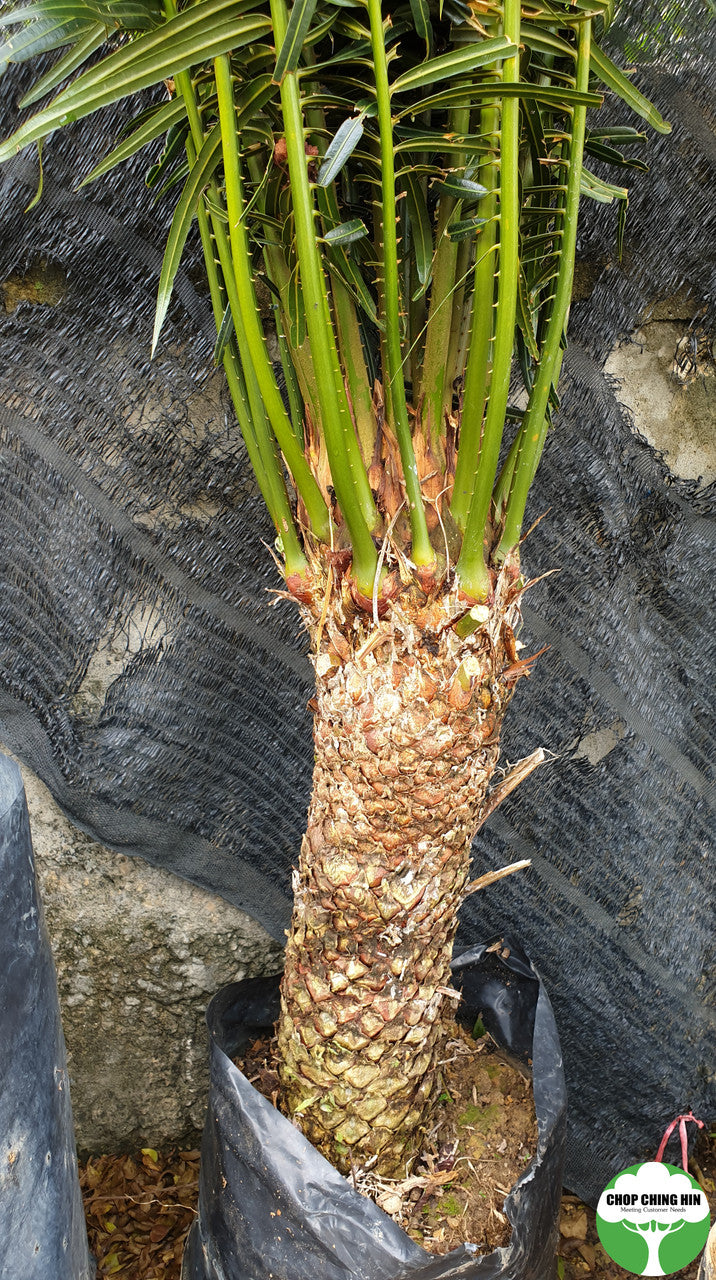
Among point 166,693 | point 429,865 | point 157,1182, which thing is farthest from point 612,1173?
point 166,693

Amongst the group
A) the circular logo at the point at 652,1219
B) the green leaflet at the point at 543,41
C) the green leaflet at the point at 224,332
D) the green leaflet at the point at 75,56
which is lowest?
the circular logo at the point at 652,1219

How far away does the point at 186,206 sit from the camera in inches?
30.4

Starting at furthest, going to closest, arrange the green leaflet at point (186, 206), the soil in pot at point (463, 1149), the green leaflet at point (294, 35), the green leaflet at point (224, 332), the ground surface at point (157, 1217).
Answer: the ground surface at point (157, 1217), the soil in pot at point (463, 1149), the green leaflet at point (224, 332), the green leaflet at point (186, 206), the green leaflet at point (294, 35)

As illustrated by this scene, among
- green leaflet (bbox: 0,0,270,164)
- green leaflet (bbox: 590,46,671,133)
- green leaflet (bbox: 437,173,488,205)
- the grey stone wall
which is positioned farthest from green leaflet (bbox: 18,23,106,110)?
the grey stone wall

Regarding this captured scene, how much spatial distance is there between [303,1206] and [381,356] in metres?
0.92

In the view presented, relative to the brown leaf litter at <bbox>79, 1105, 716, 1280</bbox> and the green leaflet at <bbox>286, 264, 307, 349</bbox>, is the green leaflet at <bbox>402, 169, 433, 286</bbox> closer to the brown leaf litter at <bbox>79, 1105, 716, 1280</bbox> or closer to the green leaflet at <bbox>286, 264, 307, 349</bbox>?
the green leaflet at <bbox>286, 264, 307, 349</bbox>

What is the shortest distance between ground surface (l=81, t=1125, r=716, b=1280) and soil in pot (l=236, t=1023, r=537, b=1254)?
473mm

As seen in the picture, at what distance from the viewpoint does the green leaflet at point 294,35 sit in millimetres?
622

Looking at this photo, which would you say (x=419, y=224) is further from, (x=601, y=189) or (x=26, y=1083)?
(x=26, y=1083)

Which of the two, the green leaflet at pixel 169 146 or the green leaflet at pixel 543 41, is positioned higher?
the green leaflet at pixel 169 146

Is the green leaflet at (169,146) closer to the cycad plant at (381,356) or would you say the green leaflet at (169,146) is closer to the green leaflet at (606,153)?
the cycad plant at (381,356)

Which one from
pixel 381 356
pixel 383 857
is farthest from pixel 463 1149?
pixel 381 356

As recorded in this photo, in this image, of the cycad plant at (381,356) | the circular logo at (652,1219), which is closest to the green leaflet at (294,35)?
the cycad plant at (381,356)

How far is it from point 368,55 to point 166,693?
85 centimetres
